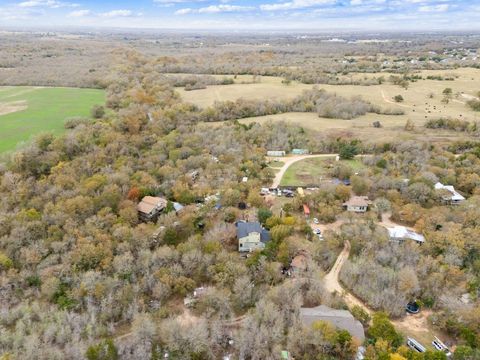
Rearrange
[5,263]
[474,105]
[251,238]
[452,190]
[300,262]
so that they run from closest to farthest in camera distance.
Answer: [5,263]
[300,262]
[251,238]
[452,190]
[474,105]

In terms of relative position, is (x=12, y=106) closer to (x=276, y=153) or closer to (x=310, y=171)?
(x=276, y=153)

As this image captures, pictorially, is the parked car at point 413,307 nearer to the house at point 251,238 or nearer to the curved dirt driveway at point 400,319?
the curved dirt driveway at point 400,319

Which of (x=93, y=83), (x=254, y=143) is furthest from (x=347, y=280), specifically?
(x=93, y=83)

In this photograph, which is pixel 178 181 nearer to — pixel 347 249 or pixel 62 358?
pixel 347 249

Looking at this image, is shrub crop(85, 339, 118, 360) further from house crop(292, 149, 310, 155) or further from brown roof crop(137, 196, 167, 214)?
house crop(292, 149, 310, 155)

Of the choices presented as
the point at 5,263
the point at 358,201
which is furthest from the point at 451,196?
the point at 5,263

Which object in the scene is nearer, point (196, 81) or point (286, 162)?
point (286, 162)
